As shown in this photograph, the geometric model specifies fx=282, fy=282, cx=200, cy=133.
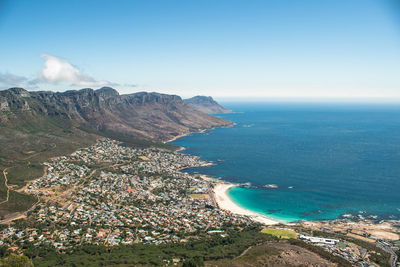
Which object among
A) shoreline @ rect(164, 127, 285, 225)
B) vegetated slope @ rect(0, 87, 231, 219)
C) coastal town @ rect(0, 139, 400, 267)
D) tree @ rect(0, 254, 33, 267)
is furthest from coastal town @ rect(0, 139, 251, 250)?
tree @ rect(0, 254, 33, 267)

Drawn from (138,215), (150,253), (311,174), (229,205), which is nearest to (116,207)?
(138,215)

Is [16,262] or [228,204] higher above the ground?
[16,262]

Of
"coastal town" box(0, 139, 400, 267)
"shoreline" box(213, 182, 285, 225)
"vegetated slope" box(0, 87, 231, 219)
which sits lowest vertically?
"shoreline" box(213, 182, 285, 225)

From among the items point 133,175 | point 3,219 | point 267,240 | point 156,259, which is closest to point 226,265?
point 156,259

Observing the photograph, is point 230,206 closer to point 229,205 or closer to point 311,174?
point 229,205

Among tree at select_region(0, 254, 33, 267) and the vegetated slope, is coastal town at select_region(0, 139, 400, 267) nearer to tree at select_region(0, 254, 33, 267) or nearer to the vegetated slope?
the vegetated slope

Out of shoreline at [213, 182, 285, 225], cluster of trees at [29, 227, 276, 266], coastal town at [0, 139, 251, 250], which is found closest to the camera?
cluster of trees at [29, 227, 276, 266]

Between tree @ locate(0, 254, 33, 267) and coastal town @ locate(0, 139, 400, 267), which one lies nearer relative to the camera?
tree @ locate(0, 254, 33, 267)

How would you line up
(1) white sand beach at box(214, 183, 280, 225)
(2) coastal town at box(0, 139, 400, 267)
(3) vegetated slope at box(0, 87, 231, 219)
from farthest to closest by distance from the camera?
(3) vegetated slope at box(0, 87, 231, 219) → (1) white sand beach at box(214, 183, 280, 225) → (2) coastal town at box(0, 139, 400, 267)
